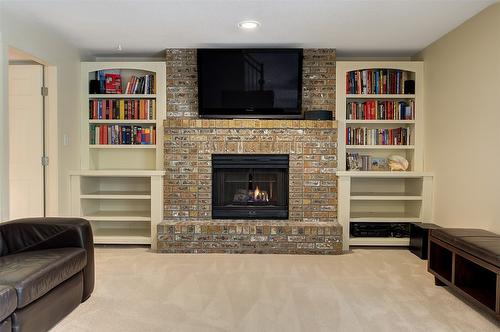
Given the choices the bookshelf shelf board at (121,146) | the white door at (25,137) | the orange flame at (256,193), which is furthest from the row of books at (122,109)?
the orange flame at (256,193)

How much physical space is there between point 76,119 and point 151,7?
2.03 meters

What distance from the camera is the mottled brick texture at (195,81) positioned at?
15.4 ft

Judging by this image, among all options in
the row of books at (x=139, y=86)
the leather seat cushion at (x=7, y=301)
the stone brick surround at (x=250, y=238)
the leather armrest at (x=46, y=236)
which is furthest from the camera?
the row of books at (x=139, y=86)

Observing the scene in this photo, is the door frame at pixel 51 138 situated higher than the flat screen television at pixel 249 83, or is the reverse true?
the flat screen television at pixel 249 83

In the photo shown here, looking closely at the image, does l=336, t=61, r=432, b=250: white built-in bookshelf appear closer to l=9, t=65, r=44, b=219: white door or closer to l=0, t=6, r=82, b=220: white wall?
l=0, t=6, r=82, b=220: white wall

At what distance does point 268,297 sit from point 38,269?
5.17 feet

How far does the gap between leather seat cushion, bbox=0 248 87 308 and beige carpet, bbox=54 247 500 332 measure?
33 centimetres

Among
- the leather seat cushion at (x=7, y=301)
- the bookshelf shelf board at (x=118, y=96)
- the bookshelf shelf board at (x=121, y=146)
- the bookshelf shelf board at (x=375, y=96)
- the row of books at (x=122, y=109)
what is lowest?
the leather seat cushion at (x=7, y=301)

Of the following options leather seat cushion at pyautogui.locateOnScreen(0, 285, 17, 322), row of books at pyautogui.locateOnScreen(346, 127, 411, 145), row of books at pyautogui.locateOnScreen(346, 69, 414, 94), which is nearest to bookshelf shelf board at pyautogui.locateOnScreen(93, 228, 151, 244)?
leather seat cushion at pyautogui.locateOnScreen(0, 285, 17, 322)

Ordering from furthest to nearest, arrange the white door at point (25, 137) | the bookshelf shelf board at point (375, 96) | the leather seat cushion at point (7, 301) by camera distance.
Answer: the bookshelf shelf board at point (375, 96) < the white door at point (25, 137) < the leather seat cushion at point (7, 301)

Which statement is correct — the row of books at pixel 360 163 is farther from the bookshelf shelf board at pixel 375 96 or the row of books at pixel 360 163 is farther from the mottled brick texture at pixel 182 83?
the mottled brick texture at pixel 182 83

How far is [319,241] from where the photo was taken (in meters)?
4.31

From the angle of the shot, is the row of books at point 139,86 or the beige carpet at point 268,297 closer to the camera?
the beige carpet at point 268,297

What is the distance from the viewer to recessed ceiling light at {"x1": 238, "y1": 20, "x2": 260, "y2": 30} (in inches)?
146
